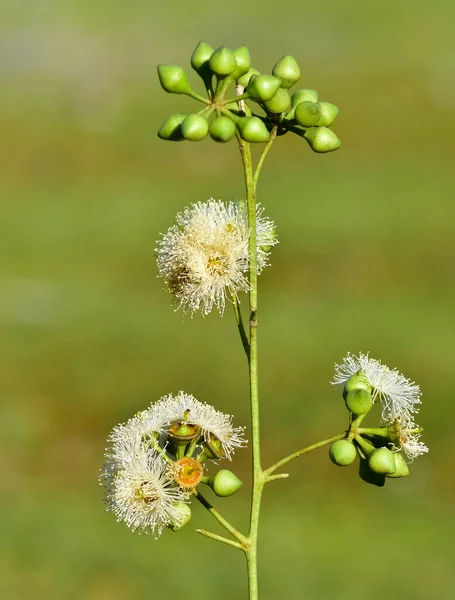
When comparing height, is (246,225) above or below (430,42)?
below

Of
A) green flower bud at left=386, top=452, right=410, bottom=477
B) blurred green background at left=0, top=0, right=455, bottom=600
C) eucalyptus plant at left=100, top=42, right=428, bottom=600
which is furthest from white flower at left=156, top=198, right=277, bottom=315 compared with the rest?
blurred green background at left=0, top=0, right=455, bottom=600

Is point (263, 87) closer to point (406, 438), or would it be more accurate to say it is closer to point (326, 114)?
point (326, 114)

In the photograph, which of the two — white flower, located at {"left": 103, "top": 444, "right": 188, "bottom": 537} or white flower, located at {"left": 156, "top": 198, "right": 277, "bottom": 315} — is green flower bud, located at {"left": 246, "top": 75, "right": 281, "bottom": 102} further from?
white flower, located at {"left": 103, "top": 444, "right": 188, "bottom": 537}

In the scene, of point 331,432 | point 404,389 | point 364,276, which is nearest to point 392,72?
point 364,276

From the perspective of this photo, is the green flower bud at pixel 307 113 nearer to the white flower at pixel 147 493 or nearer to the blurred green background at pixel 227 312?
the white flower at pixel 147 493

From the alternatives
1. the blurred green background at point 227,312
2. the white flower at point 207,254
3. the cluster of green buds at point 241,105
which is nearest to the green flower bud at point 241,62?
the cluster of green buds at point 241,105

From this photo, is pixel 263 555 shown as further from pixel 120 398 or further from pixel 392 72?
pixel 392 72

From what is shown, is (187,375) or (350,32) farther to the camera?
(350,32)
